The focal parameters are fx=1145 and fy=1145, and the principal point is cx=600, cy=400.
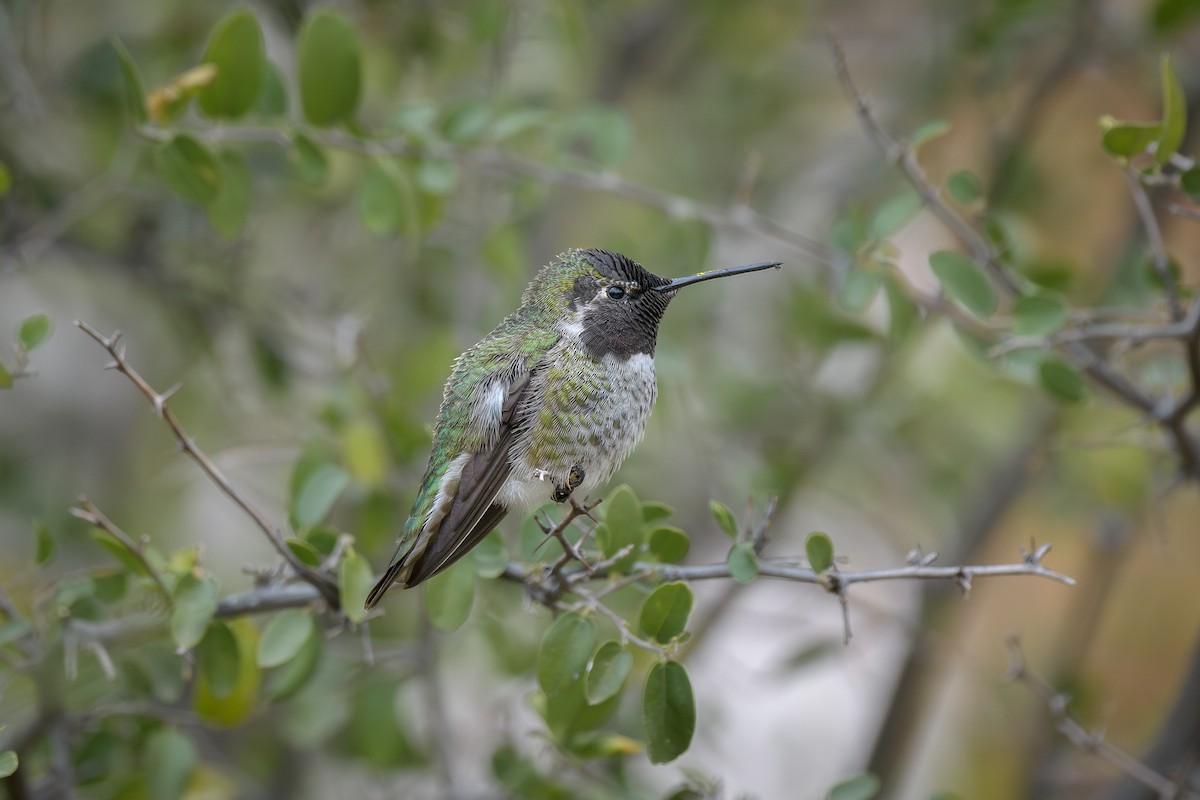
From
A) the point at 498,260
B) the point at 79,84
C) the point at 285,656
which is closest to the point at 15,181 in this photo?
the point at 79,84

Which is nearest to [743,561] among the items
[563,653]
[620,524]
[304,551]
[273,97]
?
[620,524]

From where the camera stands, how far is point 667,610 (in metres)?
1.79

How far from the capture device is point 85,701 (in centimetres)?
243

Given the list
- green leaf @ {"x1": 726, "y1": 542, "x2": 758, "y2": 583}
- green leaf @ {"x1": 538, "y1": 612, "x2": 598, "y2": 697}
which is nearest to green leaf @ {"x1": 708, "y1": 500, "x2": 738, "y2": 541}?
green leaf @ {"x1": 726, "y1": 542, "x2": 758, "y2": 583}

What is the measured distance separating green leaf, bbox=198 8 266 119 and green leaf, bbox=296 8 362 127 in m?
0.12

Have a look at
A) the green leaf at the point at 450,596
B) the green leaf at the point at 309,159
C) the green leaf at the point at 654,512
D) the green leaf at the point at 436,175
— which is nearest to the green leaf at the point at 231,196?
the green leaf at the point at 309,159

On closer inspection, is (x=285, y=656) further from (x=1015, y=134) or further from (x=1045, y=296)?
(x=1015, y=134)

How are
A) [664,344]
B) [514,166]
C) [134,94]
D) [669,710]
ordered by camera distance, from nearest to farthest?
[669,710] → [134,94] → [514,166] → [664,344]

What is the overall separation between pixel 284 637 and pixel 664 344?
5.01 feet

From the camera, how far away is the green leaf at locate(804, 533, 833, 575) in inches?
69.4

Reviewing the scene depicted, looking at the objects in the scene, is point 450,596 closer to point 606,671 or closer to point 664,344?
point 606,671

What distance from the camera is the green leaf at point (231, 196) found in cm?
251

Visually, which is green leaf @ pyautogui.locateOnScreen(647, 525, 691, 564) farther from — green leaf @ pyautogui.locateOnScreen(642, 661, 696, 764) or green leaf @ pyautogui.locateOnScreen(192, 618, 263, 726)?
green leaf @ pyautogui.locateOnScreen(192, 618, 263, 726)

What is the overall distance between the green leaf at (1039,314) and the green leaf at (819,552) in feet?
2.83
